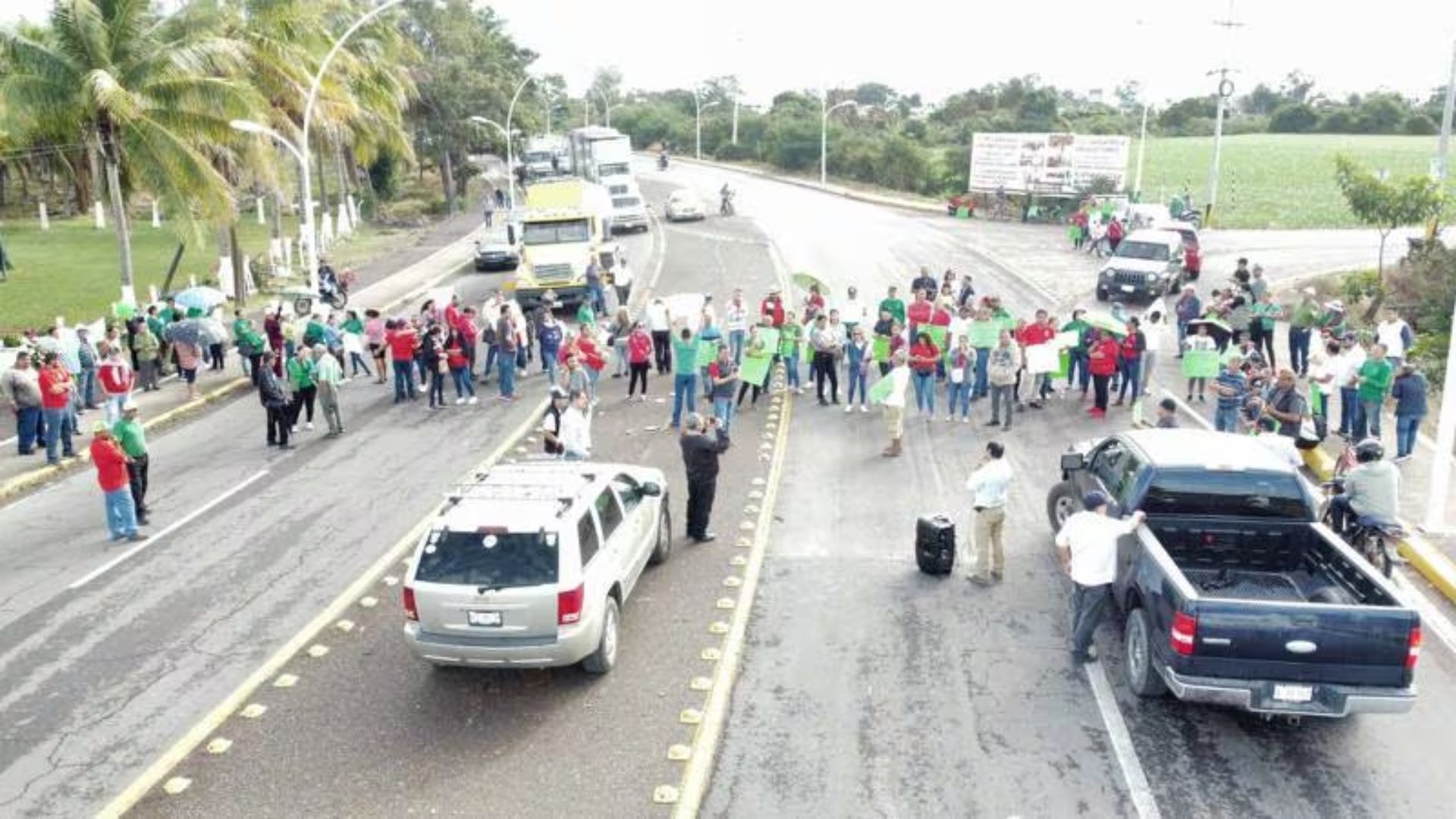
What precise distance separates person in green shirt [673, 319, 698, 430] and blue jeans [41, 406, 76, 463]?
941cm

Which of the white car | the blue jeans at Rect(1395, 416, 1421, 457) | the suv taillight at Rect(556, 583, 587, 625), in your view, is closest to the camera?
the suv taillight at Rect(556, 583, 587, 625)

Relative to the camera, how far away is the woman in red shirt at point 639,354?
67.1ft

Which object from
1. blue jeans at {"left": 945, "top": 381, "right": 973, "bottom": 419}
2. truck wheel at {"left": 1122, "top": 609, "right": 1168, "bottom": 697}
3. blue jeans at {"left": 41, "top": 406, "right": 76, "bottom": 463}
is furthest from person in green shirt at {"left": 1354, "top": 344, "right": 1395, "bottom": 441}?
blue jeans at {"left": 41, "top": 406, "right": 76, "bottom": 463}

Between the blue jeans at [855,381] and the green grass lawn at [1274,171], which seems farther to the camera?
the green grass lawn at [1274,171]

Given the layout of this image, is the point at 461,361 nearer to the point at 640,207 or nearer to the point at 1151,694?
the point at 1151,694

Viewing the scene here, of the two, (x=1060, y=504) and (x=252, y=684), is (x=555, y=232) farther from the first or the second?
(x=252, y=684)

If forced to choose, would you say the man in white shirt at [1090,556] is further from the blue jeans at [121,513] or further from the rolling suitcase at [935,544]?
the blue jeans at [121,513]

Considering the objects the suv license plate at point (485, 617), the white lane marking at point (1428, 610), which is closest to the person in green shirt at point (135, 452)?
the suv license plate at point (485, 617)

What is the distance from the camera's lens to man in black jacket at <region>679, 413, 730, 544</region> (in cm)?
1344

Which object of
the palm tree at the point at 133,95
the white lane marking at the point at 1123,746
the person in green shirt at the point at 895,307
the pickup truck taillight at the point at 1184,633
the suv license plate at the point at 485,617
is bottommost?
the white lane marking at the point at 1123,746

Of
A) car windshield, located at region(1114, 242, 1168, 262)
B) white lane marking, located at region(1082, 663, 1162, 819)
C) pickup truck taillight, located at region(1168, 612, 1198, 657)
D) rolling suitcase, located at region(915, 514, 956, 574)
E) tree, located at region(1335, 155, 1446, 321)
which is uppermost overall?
tree, located at region(1335, 155, 1446, 321)

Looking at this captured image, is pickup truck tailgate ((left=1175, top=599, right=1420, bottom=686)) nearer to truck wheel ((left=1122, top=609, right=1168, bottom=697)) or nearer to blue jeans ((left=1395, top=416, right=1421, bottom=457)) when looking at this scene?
truck wheel ((left=1122, top=609, right=1168, bottom=697))

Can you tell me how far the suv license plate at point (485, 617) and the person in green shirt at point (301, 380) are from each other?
419 inches

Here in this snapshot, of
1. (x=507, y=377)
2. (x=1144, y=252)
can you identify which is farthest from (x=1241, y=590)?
(x=1144, y=252)
